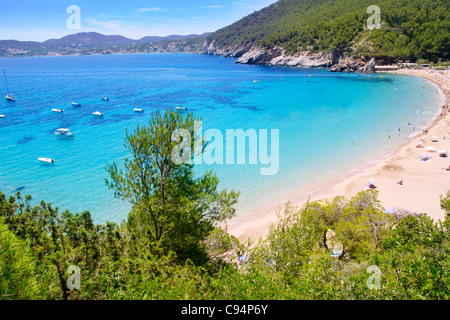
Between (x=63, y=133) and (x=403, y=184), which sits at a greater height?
(x=63, y=133)

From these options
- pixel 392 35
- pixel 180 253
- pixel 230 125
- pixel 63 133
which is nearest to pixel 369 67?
pixel 392 35

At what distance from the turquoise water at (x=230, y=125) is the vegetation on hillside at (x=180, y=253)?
1158cm

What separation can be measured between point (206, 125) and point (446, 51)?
110m

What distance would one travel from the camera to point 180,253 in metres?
12.1

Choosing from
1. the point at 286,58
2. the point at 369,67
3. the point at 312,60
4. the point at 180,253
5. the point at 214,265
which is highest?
the point at 286,58

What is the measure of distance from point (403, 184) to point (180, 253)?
2524 centimetres

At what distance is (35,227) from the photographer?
1024cm

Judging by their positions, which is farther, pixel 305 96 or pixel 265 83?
→ pixel 265 83

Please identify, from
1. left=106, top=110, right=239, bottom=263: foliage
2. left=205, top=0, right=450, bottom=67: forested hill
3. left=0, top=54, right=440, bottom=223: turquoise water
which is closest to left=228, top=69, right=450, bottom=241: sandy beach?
left=0, top=54, right=440, bottom=223: turquoise water

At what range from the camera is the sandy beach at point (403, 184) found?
22062 mm

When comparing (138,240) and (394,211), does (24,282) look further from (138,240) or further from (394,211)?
(394,211)

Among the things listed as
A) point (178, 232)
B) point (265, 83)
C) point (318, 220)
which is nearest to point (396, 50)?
point (265, 83)

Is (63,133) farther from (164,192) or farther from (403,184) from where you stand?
(403,184)

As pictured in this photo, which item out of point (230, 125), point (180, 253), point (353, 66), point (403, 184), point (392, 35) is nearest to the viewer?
point (180, 253)
